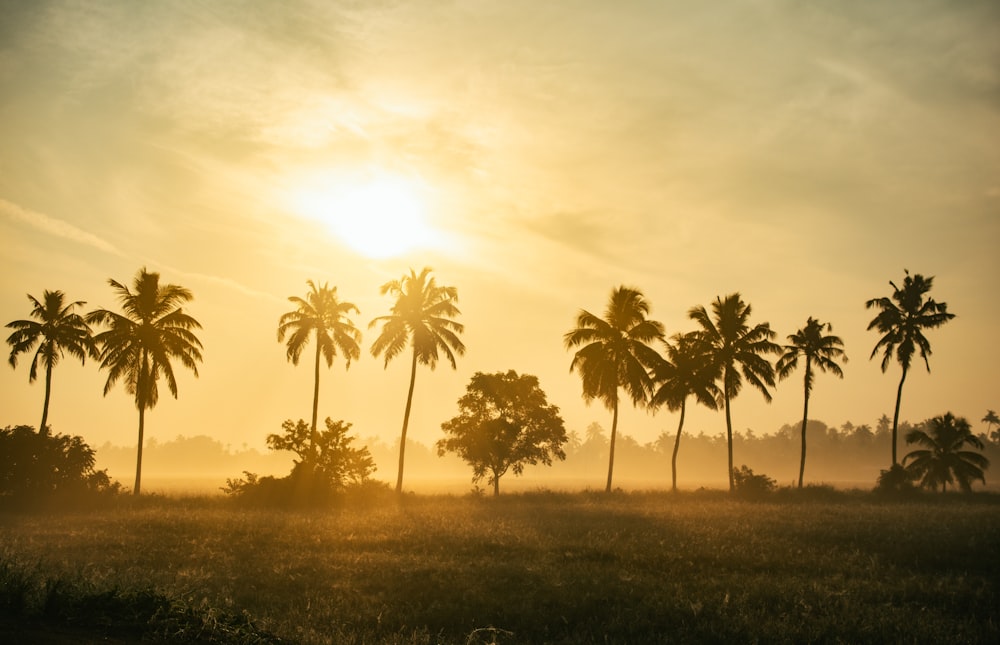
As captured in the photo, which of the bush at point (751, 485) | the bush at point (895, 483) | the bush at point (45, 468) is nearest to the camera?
the bush at point (45, 468)

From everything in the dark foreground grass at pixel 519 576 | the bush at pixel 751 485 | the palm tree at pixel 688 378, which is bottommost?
the bush at pixel 751 485

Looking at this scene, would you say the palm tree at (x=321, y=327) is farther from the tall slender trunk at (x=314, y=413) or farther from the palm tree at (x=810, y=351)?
the palm tree at (x=810, y=351)

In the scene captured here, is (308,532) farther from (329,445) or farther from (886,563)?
(886,563)

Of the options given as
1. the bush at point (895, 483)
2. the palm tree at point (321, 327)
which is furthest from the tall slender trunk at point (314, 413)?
the bush at point (895, 483)

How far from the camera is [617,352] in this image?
146ft

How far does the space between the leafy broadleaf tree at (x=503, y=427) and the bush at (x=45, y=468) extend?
22.5m

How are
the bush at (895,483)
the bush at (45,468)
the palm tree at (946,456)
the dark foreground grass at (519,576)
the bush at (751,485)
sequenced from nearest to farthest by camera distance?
the dark foreground grass at (519,576)
the bush at (45,468)
the bush at (751,485)
the bush at (895,483)
the palm tree at (946,456)

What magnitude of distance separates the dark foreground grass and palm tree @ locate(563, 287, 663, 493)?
15.8 m

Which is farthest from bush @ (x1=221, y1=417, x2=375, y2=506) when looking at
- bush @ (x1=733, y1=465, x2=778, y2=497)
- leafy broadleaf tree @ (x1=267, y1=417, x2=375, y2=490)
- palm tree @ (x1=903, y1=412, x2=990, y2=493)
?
palm tree @ (x1=903, y1=412, x2=990, y2=493)

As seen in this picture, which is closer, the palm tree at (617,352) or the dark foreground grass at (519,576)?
the dark foreground grass at (519,576)

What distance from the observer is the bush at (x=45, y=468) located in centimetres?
3522

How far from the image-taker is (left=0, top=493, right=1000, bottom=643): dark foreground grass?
36.3ft

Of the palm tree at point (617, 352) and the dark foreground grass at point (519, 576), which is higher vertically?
the palm tree at point (617, 352)

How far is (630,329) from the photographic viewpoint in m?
45.0
